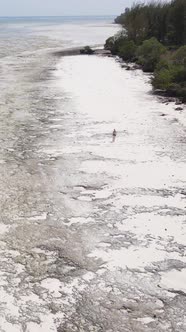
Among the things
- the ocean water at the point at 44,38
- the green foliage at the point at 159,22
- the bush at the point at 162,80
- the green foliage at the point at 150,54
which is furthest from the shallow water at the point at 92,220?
the ocean water at the point at 44,38

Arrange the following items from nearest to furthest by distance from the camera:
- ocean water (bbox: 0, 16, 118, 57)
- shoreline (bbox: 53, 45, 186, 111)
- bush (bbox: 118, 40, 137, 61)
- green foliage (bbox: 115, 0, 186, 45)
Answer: shoreline (bbox: 53, 45, 186, 111)
bush (bbox: 118, 40, 137, 61)
green foliage (bbox: 115, 0, 186, 45)
ocean water (bbox: 0, 16, 118, 57)

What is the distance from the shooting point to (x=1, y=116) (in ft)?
37.8

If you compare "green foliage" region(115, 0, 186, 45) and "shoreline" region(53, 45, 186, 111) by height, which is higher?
A: "green foliage" region(115, 0, 186, 45)

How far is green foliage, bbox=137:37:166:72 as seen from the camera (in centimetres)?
2114

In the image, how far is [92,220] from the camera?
5.88 m

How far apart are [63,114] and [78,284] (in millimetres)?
7810

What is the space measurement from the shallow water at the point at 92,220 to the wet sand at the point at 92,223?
14 millimetres

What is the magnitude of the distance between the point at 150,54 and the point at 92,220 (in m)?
17.5

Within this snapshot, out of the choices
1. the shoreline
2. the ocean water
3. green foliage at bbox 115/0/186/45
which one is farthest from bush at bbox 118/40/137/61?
the ocean water

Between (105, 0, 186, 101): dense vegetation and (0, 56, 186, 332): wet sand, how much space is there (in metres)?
7.01

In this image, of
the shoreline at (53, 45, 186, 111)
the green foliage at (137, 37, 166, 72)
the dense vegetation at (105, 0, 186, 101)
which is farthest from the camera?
the green foliage at (137, 37, 166, 72)

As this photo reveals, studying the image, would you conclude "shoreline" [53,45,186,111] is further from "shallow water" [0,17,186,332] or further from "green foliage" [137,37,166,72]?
"shallow water" [0,17,186,332]

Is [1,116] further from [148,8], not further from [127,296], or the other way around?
[148,8]

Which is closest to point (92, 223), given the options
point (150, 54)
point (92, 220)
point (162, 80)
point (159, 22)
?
point (92, 220)
